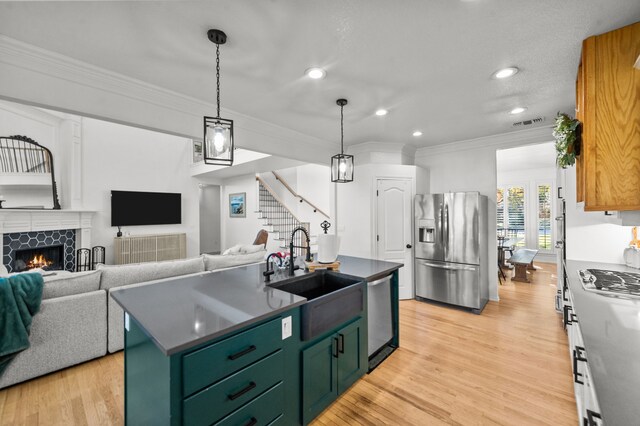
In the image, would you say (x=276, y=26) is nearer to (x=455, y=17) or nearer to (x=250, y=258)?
(x=455, y=17)

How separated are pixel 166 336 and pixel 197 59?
6.52 feet

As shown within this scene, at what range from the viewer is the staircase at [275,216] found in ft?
25.1

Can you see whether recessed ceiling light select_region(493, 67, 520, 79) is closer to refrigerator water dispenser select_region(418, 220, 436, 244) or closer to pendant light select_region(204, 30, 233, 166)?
pendant light select_region(204, 30, 233, 166)

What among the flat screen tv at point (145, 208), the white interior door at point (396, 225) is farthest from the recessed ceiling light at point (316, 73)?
the flat screen tv at point (145, 208)

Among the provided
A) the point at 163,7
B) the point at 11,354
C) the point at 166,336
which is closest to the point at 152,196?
the point at 11,354

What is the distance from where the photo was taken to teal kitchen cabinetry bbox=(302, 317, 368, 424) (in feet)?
5.95

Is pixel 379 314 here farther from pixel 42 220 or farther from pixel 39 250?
pixel 39 250

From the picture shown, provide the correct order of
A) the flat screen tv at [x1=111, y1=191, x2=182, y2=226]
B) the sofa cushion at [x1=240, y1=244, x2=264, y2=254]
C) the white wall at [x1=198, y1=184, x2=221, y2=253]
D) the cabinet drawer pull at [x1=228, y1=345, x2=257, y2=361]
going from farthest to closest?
the white wall at [x1=198, y1=184, x2=221, y2=253] < the flat screen tv at [x1=111, y1=191, x2=182, y2=226] < the sofa cushion at [x1=240, y1=244, x2=264, y2=254] < the cabinet drawer pull at [x1=228, y1=345, x2=257, y2=361]

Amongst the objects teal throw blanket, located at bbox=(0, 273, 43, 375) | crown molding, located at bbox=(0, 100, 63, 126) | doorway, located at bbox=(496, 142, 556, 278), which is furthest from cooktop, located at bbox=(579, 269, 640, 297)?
crown molding, located at bbox=(0, 100, 63, 126)

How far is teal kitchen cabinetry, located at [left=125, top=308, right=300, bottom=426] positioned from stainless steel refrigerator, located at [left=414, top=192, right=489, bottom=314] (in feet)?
10.5

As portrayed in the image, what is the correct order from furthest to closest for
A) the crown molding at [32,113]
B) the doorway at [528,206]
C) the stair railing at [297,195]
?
the stair railing at [297,195] < the doorway at [528,206] < the crown molding at [32,113]

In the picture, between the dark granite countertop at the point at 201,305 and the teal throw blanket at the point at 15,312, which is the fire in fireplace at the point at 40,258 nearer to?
the teal throw blanket at the point at 15,312

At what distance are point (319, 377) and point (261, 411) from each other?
52 centimetres

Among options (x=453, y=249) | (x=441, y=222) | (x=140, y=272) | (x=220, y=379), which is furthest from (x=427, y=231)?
(x=140, y=272)
